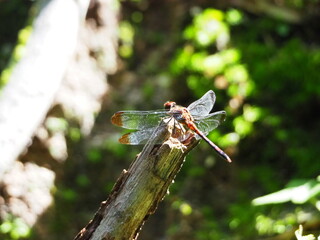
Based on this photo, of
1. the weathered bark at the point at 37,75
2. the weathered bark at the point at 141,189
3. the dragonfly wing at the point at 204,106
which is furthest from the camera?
the weathered bark at the point at 37,75

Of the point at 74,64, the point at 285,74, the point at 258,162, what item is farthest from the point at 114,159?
the point at 285,74

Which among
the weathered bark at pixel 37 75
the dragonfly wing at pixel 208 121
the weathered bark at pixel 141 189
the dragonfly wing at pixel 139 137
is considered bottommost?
the weathered bark at pixel 141 189

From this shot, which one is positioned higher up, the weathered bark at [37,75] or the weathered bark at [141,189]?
the weathered bark at [37,75]

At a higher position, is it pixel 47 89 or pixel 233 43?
pixel 233 43

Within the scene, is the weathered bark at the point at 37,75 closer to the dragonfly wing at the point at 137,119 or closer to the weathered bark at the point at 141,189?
the dragonfly wing at the point at 137,119

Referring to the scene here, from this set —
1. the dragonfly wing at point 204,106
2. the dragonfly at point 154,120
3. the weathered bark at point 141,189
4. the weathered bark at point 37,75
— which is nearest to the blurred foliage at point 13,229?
the weathered bark at point 37,75

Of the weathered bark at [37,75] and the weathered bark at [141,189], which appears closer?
the weathered bark at [141,189]

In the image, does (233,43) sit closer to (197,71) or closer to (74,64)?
(197,71)

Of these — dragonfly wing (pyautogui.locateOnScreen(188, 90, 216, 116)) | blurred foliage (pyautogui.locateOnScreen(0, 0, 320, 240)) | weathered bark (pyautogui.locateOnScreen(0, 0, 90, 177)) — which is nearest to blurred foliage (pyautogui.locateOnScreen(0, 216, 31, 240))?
blurred foliage (pyautogui.locateOnScreen(0, 0, 320, 240))
